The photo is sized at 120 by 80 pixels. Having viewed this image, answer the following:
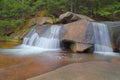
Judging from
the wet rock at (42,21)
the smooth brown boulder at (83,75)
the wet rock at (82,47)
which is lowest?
the smooth brown boulder at (83,75)

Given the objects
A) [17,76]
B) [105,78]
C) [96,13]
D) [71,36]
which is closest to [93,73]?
[105,78]

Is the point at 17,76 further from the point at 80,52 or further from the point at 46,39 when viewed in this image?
the point at 46,39

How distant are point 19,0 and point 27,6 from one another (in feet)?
6.66

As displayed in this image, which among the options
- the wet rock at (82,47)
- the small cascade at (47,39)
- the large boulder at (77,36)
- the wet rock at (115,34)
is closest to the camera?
the wet rock at (82,47)

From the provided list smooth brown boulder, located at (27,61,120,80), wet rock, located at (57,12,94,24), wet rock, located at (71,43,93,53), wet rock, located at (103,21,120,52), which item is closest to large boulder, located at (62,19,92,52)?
wet rock, located at (71,43,93,53)

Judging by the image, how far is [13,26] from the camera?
51.4ft

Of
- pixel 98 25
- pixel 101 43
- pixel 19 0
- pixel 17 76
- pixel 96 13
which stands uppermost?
pixel 19 0

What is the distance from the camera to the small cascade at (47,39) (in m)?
11.1

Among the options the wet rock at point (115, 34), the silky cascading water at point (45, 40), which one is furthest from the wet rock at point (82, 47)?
the wet rock at point (115, 34)

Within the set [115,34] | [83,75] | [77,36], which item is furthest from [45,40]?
[83,75]

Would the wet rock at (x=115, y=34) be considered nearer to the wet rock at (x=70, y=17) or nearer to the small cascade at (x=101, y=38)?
the small cascade at (x=101, y=38)

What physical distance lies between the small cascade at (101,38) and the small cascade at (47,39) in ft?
7.11

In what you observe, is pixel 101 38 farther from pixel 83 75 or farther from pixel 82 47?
pixel 83 75

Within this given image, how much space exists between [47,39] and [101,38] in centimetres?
323
